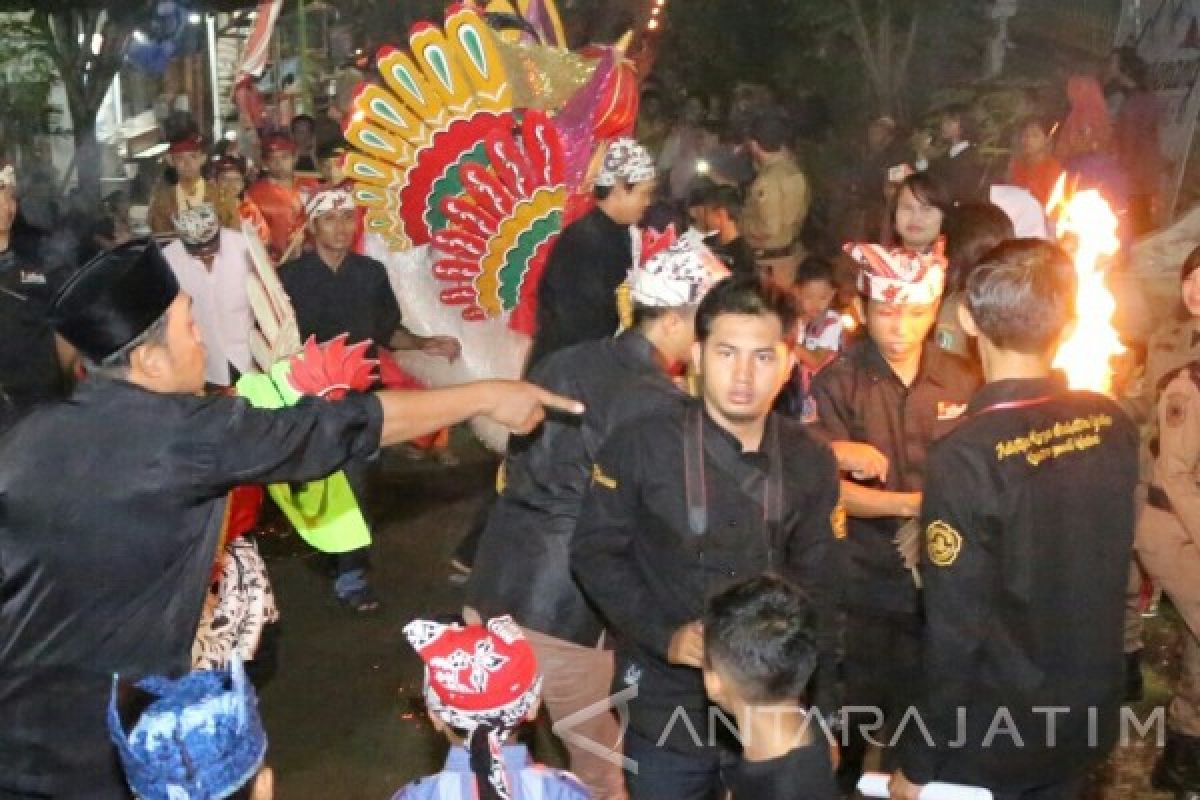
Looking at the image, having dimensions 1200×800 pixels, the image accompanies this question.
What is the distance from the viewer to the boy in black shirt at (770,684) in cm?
297

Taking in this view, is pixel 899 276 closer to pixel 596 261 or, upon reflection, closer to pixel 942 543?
pixel 942 543

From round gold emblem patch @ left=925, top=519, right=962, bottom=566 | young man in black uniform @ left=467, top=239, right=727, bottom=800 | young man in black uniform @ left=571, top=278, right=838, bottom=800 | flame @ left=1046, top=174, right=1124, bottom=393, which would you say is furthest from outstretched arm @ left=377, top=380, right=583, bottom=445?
flame @ left=1046, top=174, right=1124, bottom=393

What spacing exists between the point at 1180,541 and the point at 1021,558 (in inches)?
76.6

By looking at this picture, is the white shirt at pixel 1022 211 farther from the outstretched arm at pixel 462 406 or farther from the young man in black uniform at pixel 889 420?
the outstretched arm at pixel 462 406

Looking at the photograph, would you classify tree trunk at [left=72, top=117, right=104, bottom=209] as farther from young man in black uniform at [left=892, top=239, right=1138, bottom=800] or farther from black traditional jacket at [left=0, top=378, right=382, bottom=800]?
young man in black uniform at [left=892, top=239, right=1138, bottom=800]

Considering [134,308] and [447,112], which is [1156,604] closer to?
[447,112]

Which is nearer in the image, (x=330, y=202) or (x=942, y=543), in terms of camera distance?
(x=942, y=543)

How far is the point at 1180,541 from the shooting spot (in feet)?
16.0

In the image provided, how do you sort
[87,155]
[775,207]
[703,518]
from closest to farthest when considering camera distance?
[703,518] → [775,207] → [87,155]

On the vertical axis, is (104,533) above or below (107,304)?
below

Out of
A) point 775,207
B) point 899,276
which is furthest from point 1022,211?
point 775,207

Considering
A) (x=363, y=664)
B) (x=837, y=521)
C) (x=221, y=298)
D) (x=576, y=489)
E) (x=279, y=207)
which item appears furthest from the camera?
(x=279, y=207)

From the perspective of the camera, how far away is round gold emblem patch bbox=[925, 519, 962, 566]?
3207 millimetres

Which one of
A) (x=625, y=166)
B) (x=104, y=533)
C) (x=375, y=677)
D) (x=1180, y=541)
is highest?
(x=625, y=166)
